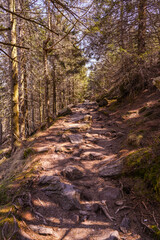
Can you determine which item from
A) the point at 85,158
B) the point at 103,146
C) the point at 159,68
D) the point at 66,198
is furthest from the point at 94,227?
the point at 159,68

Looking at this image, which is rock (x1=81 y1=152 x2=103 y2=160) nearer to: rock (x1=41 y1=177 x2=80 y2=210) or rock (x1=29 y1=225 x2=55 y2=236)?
rock (x1=41 y1=177 x2=80 y2=210)

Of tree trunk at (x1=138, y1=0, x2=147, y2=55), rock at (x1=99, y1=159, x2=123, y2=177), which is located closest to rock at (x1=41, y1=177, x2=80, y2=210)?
rock at (x1=99, y1=159, x2=123, y2=177)

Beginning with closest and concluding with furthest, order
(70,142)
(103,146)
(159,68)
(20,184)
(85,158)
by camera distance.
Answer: (20,184)
(85,158)
(103,146)
(70,142)
(159,68)

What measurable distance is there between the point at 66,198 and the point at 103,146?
10.3 ft

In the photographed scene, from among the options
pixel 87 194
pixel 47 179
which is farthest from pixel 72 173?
pixel 87 194

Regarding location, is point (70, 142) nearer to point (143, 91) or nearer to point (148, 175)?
point (148, 175)

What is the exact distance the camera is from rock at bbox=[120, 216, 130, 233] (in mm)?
2445

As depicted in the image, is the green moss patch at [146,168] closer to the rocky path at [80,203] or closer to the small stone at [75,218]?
the rocky path at [80,203]

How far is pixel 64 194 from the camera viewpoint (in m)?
3.21

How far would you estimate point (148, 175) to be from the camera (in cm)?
314

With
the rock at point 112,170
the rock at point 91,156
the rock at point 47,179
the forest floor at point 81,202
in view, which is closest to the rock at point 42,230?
the forest floor at point 81,202

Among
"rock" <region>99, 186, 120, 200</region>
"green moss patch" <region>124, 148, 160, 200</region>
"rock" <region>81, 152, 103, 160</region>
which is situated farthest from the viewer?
"rock" <region>81, 152, 103, 160</region>

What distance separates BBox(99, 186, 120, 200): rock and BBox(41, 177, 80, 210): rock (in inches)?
21.9

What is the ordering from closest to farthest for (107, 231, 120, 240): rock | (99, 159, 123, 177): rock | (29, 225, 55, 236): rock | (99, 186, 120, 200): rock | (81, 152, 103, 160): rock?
1. (107, 231, 120, 240): rock
2. (29, 225, 55, 236): rock
3. (99, 186, 120, 200): rock
4. (99, 159, 123, 177): rock
5. (81, 152, 103, 160): rock
